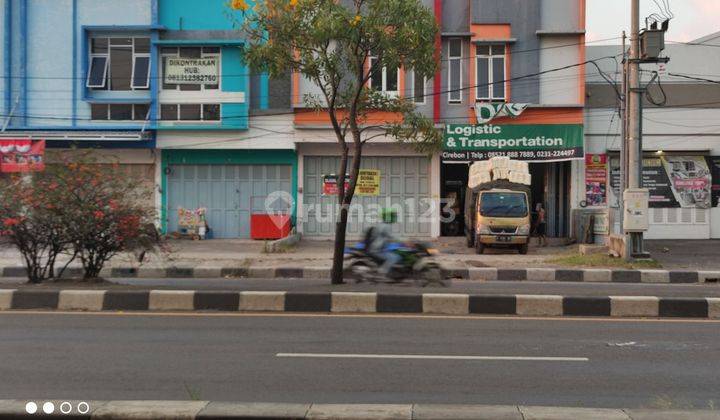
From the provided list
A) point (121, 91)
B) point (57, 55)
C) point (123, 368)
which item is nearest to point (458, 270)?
point (123, 368)

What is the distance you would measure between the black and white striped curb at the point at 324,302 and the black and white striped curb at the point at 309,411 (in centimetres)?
438

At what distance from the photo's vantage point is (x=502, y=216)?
20.3 m

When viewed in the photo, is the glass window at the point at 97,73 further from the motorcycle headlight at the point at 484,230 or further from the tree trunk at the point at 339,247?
the tree trunk at the point at 339,247

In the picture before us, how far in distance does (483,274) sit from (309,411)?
1168 centimetres

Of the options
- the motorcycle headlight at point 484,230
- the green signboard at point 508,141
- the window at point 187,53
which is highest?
the window at point 187,53

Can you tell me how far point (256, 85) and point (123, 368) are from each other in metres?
20.0

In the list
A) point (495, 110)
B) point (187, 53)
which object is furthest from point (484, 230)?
point (187, 53)

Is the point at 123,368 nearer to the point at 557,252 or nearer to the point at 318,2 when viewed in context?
the point at 318,2

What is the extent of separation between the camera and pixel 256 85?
2492 cm

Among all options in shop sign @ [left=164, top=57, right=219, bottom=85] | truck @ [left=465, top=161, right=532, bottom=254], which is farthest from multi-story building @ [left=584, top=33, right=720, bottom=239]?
shop sign @ [left=164, top=57, right=219, bottom=85]

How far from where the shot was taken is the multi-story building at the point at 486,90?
24.1 meters

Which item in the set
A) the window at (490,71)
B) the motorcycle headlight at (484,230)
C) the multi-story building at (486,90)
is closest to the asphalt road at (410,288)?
the motorcycle headlight at (484,230)

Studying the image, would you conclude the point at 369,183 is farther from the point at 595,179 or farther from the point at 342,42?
the point at 342,42

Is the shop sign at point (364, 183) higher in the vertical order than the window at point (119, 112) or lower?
lower
